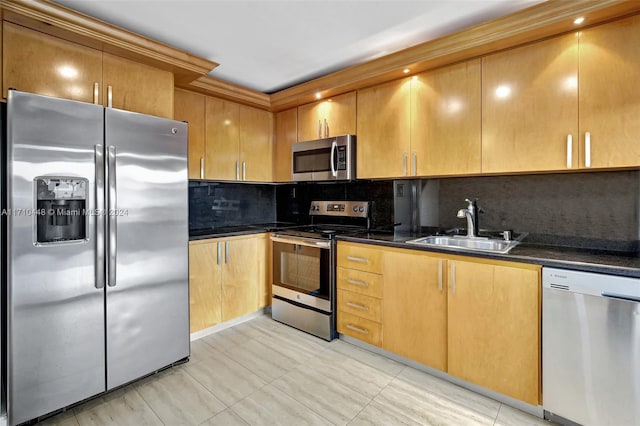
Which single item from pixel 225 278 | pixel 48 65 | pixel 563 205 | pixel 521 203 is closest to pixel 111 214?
pixel 48 65

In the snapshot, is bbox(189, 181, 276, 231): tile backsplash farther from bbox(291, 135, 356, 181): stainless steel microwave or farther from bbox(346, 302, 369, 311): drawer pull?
bbox(346, 302, 369, 311): drawer pull

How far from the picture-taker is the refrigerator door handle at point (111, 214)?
1874mm

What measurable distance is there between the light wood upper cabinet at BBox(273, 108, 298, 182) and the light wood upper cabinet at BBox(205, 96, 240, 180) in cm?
48

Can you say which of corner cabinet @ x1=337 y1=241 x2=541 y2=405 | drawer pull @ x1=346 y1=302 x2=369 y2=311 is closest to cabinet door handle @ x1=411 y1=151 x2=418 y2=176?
corner cabinet @ x1=337 y1=241 x2=541 y2=405

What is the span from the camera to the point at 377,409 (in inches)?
73.6

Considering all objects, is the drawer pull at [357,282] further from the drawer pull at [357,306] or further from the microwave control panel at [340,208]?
the microwave control panel at [340,208]

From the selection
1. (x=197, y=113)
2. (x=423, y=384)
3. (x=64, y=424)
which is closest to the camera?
(x=64, y=424)

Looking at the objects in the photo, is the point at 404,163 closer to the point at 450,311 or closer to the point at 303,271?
the point at 450,311

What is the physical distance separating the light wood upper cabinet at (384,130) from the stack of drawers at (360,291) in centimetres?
70

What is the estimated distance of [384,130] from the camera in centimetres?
266

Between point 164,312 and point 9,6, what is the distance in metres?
1.90

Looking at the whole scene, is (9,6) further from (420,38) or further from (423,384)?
(423,384)

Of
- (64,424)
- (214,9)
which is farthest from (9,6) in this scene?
(64,424)

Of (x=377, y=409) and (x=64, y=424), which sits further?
(x=377, y=409)
